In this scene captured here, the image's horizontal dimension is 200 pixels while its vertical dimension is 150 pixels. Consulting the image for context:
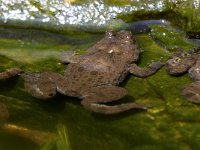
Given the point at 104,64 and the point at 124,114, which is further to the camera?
the point at 104,64

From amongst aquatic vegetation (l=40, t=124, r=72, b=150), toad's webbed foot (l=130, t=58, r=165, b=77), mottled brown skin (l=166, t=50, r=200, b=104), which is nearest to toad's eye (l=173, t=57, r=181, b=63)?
mottled brown skin (l=166, t=50, r=200, b=104)

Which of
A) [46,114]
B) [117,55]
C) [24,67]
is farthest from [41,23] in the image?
[46,114]

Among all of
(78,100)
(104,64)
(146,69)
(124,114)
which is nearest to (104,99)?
(124,114)

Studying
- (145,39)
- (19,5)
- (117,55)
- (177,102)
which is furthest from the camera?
(19,5)

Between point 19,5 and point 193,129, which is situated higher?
point 19,5

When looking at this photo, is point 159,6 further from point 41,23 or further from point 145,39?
point 41,23

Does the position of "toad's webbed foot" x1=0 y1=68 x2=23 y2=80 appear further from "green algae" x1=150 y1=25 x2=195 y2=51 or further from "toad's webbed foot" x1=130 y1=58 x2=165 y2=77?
"green algae" x1=150 y1=25 x2=195 y2=51

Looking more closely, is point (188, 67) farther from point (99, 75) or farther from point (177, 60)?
point (99, 75)
